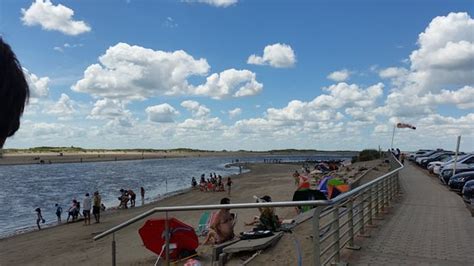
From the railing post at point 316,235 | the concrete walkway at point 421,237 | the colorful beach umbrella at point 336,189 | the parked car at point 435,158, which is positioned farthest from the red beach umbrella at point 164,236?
the parked car at point 435,158

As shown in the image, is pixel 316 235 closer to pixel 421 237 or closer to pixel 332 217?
pixel 332 217

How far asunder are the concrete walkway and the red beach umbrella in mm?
3548

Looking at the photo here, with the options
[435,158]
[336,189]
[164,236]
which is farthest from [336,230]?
[435,158]

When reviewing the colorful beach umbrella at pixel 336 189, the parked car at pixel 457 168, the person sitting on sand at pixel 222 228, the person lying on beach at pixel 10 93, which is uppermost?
the person lying on beach at pixel 10 93

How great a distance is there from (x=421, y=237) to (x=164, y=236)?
508cm

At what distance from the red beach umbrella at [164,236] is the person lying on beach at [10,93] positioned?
25.8 ft

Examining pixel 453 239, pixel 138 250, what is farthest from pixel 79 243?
pixel 453 239

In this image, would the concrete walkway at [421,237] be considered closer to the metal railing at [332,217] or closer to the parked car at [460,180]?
the metal railing at [332,217]

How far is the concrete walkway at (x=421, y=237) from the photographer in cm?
778

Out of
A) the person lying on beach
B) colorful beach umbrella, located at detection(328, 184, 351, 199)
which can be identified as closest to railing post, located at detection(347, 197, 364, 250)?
the person lying on beach

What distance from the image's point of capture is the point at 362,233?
973 centimetres

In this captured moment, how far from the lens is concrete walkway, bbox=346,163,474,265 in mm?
7777

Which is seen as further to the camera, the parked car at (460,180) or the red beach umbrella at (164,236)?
the parked car at (460,180)

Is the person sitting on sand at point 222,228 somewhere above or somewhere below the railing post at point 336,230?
below
